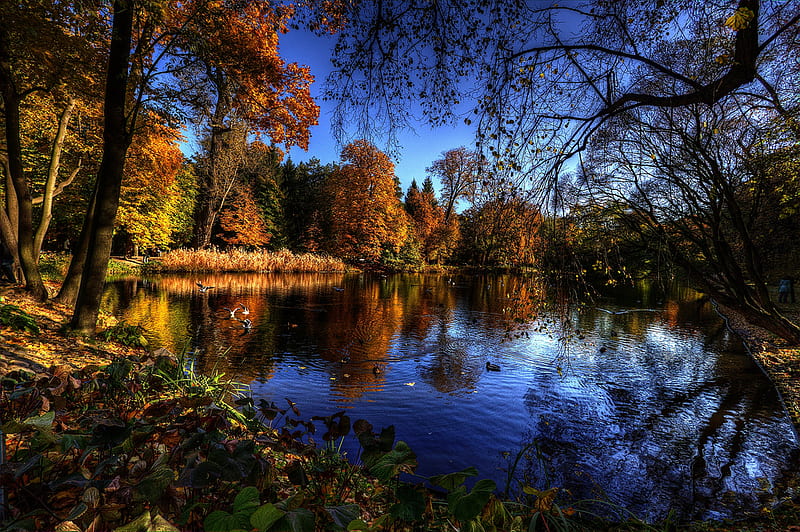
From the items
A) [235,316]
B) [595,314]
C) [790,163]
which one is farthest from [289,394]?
[595,314]

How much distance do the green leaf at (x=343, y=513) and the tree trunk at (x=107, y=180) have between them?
6.68 metres

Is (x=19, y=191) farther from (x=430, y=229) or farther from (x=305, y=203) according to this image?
(x=430, y=229)

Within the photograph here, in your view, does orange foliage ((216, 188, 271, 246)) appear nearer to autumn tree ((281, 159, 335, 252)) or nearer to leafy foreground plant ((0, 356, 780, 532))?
autumn tree ((281, 159, 335, 252))

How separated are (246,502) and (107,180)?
6847 millimetres

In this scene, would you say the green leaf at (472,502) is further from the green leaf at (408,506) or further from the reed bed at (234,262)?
the reed bed at (234,262)

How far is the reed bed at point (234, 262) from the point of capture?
23062 millimetres

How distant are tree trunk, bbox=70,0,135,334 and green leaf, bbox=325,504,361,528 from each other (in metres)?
→ 6.68

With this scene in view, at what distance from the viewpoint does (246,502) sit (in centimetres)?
112

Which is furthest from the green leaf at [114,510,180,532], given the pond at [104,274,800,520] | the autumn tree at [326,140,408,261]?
the autumn tree at [326,140,408,261]

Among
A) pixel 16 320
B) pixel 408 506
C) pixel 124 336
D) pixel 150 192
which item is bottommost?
pixel 124 336

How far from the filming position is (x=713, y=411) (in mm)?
6395

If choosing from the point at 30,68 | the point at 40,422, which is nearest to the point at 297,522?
the point at 40,422

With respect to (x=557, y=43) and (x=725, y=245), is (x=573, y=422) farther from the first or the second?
(x=557, y=43)

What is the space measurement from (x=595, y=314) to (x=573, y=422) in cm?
1146
